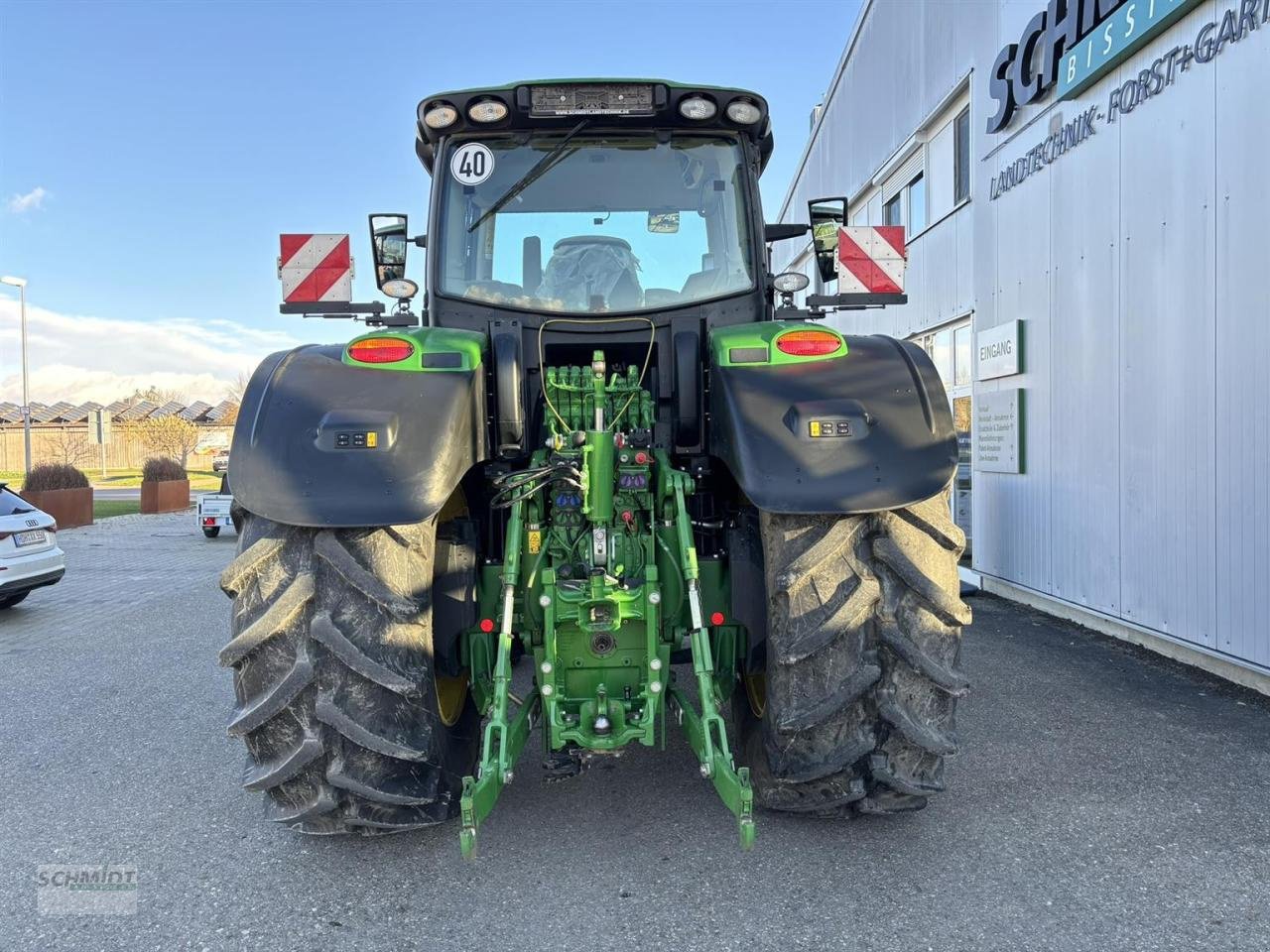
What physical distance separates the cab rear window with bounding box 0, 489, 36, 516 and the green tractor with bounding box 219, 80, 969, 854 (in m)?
7.58

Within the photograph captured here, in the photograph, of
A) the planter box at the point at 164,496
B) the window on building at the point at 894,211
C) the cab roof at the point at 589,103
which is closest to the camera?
the cab roof at the point at 589,103

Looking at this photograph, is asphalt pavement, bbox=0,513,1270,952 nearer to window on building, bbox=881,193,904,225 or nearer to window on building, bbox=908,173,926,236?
window on building, bbox=908,173,926,236

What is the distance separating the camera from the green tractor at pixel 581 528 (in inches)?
107

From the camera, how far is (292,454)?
2773 mm

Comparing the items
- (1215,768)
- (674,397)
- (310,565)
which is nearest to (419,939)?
(310,565)

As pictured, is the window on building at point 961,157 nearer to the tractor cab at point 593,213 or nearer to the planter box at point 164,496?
the tractor cab at point 593,213

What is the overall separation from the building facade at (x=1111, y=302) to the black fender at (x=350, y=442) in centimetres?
444

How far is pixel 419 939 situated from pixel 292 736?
715 millimetres

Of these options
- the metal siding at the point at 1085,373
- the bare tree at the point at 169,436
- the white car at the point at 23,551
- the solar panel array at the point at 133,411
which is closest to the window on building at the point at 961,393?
the metal siding at the point at 1085,373

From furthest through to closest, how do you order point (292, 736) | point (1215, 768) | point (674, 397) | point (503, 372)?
point (1215, 768) < point (674, 397) < point (503, 372) < point (292, 736)

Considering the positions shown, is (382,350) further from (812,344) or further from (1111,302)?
(1111,302)

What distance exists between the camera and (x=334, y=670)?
2674 millimetres

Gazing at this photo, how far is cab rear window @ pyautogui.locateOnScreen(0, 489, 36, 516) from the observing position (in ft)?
29.1

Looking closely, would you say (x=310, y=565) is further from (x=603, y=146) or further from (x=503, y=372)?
(x=603, y=146)
